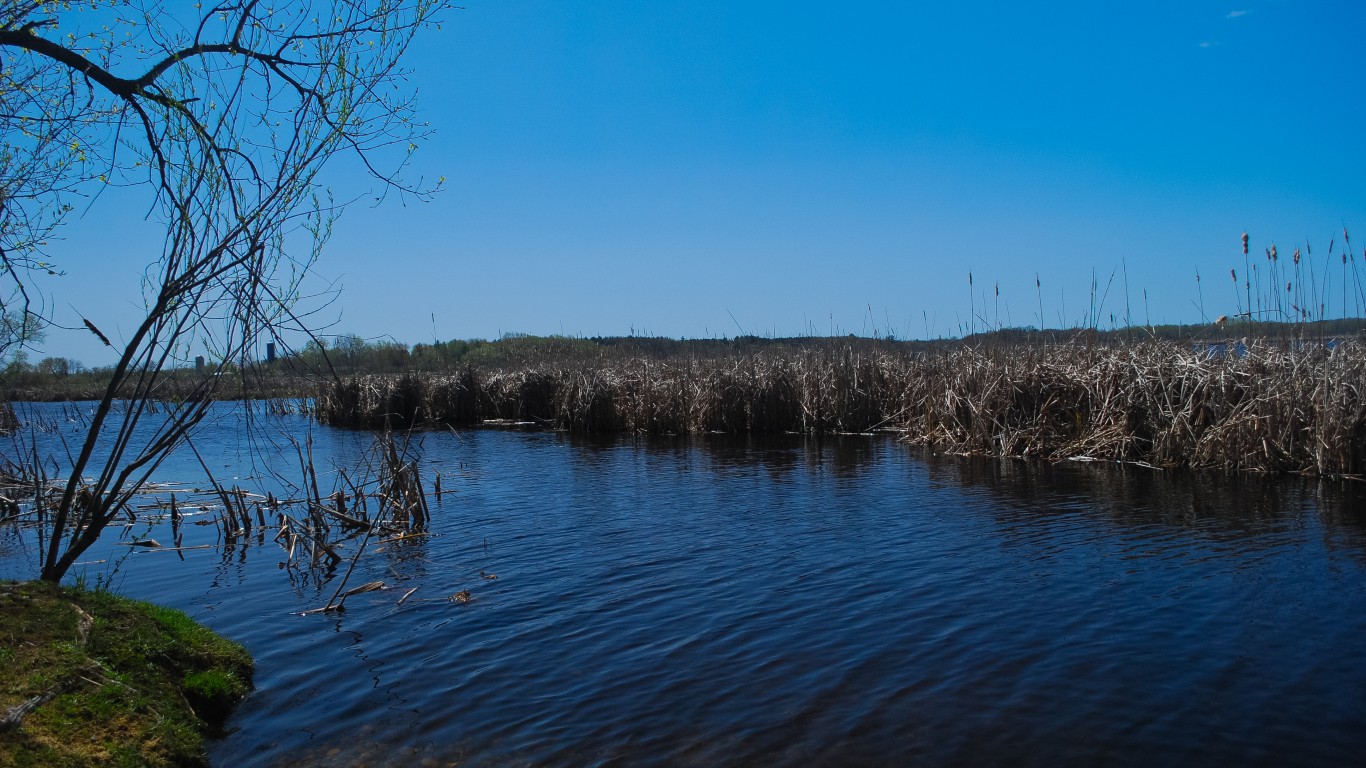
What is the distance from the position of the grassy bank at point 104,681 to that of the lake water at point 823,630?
27 cm

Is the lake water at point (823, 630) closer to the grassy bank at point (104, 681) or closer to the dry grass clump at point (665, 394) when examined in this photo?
the grassy bank at point (104, 681)

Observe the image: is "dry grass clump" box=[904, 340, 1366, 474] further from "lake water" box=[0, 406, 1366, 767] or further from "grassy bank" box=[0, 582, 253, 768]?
"grassy bank" box=[0, 582, 253, 768]

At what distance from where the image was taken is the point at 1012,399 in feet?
52.1

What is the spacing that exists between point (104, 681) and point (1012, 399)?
1443cm

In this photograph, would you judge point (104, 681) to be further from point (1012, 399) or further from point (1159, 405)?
point (1012, 399)

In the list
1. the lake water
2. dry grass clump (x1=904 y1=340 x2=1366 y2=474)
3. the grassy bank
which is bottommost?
the lake water

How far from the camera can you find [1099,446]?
14.4 m

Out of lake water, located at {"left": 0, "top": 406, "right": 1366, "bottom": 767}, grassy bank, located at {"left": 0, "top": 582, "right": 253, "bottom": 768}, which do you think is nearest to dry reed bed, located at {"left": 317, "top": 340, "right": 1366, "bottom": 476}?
lake water, located at {"left": 0, "top": 406, "right": 1366, "bottom": 767}

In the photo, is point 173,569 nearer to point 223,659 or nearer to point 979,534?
point 223,659

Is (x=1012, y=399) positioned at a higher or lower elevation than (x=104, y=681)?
higher

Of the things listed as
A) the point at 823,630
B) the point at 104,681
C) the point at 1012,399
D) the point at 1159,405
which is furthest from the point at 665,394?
the point at 104,681

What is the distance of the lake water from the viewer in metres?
4.78

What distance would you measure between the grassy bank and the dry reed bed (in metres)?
5.89

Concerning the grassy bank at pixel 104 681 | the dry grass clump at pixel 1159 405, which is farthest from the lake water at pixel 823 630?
the dry grass clump at pixel 1159 405
